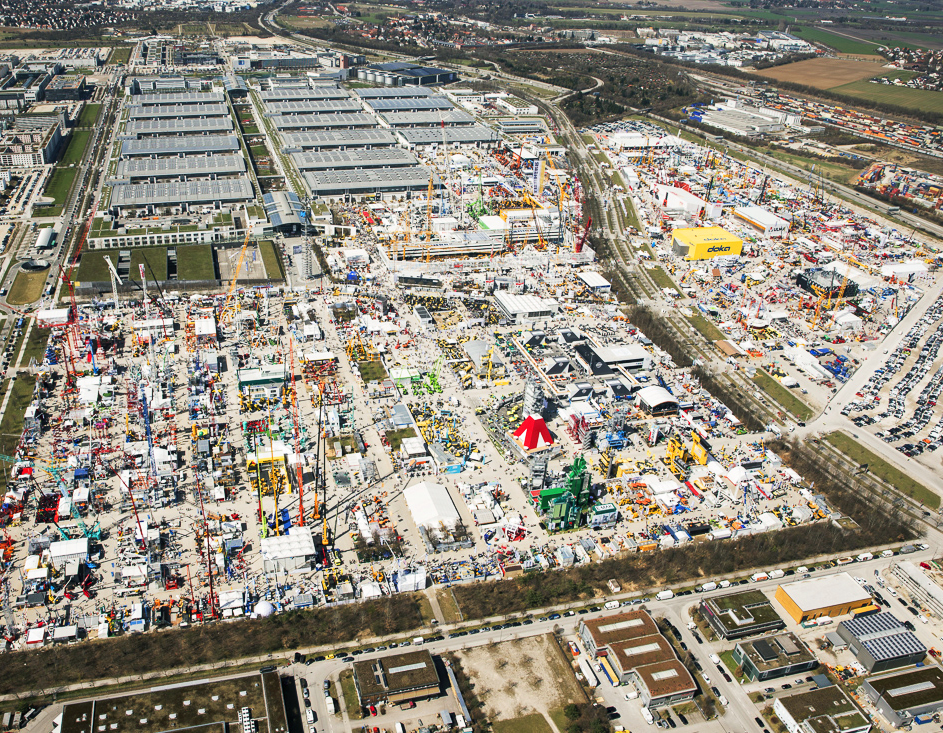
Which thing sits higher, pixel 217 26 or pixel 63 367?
Answer: pixel 217 26

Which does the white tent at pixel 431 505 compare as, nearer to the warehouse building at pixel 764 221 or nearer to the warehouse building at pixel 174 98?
the warehouse building at pixel 764 221

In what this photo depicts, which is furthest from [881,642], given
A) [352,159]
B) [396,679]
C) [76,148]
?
[76,148]

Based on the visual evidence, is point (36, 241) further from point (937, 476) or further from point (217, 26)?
point (217, 26)

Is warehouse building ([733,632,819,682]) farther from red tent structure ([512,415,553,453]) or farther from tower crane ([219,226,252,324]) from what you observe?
tower crane ([219,226,252,324])

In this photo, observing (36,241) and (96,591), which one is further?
(36,241)

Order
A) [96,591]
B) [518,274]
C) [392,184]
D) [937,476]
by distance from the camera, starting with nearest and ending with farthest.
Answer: [96,591], [937,476], [518,274], [392,184]

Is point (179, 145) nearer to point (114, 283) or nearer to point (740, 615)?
point (114, 283)

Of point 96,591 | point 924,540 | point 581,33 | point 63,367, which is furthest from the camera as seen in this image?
point 581,33

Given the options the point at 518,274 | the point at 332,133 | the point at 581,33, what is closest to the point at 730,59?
the point at 581,33
